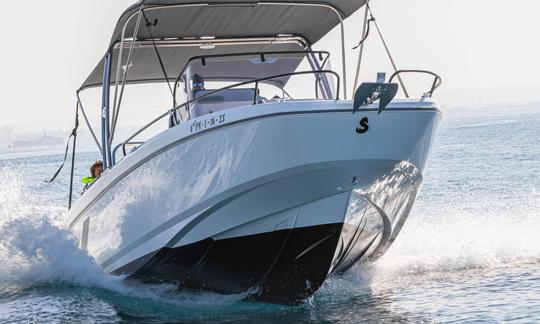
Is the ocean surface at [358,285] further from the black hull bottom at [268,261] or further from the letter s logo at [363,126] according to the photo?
the letter s logo at [363,126]

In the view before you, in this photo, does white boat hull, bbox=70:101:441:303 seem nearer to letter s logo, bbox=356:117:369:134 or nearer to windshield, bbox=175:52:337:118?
letter s logo, bbox=356:117:369:134

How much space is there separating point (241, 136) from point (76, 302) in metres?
3.01

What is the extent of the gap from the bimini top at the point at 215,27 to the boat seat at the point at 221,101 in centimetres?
89

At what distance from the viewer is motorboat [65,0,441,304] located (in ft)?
21.0

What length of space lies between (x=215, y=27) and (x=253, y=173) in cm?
313

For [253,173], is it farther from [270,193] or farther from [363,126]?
[363,126]

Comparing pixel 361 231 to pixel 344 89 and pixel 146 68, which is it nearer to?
pixel 344 89

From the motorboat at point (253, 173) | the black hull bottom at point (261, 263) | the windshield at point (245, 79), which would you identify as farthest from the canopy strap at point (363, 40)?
the black hull bottom at point (261, 263)

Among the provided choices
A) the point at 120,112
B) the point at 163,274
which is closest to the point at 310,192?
the point at 163,274

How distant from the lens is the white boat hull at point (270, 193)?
6.38m

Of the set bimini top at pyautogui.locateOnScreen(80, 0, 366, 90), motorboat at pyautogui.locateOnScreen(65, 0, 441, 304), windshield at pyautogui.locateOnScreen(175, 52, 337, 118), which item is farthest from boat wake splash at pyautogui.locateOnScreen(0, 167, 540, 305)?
bimini top at pyautogui.locateOnScreen(80, 0, 366, 90)

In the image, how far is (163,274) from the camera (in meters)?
7.83

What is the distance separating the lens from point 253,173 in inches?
259

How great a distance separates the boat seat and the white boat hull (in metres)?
0.75
